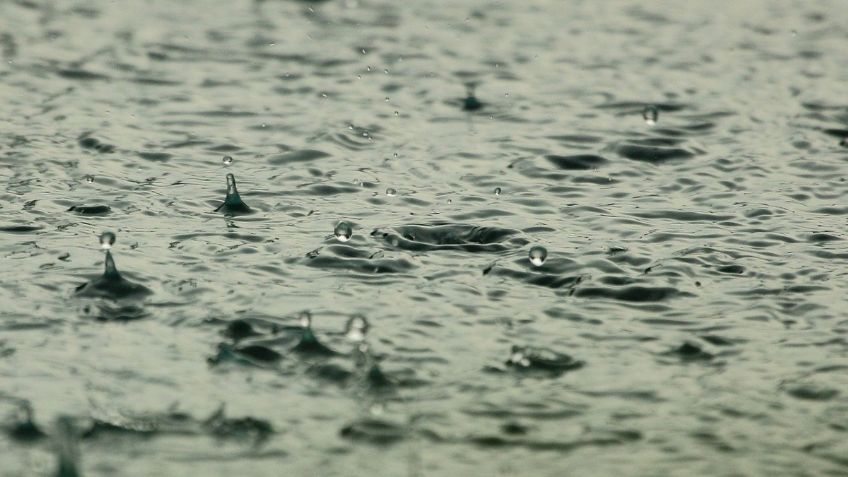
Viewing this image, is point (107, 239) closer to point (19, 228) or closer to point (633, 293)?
point (19, 228)

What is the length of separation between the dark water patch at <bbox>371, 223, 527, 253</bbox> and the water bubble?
1.27 metres

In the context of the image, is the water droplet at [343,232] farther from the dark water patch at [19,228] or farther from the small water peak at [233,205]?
the dark water patch at [19,228]

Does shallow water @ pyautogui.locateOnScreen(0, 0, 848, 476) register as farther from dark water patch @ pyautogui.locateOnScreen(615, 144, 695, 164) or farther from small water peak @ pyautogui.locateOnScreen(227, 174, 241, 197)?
small water peak @ pyautogui.locateOnScreen(227, 174, 241, 197)

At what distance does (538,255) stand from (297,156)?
258cm

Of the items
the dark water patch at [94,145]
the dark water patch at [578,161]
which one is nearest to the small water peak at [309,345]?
the dark water patch at [578,161]

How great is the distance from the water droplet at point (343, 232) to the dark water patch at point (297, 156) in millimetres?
1585

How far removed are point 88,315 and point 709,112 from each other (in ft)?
19.0

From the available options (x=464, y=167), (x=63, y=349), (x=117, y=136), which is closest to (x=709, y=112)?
(x=464, y=167)

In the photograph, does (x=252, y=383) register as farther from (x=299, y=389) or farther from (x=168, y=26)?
(x=168, y=26)

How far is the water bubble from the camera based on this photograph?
6.28 metres

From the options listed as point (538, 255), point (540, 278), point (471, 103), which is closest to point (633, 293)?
point (540, 278)

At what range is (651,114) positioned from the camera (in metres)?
10.5

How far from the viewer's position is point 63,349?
6152mm

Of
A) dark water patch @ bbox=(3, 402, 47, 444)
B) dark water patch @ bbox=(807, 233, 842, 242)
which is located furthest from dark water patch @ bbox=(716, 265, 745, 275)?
dark water patch @ bbox=(3, 402, 47, 444)
